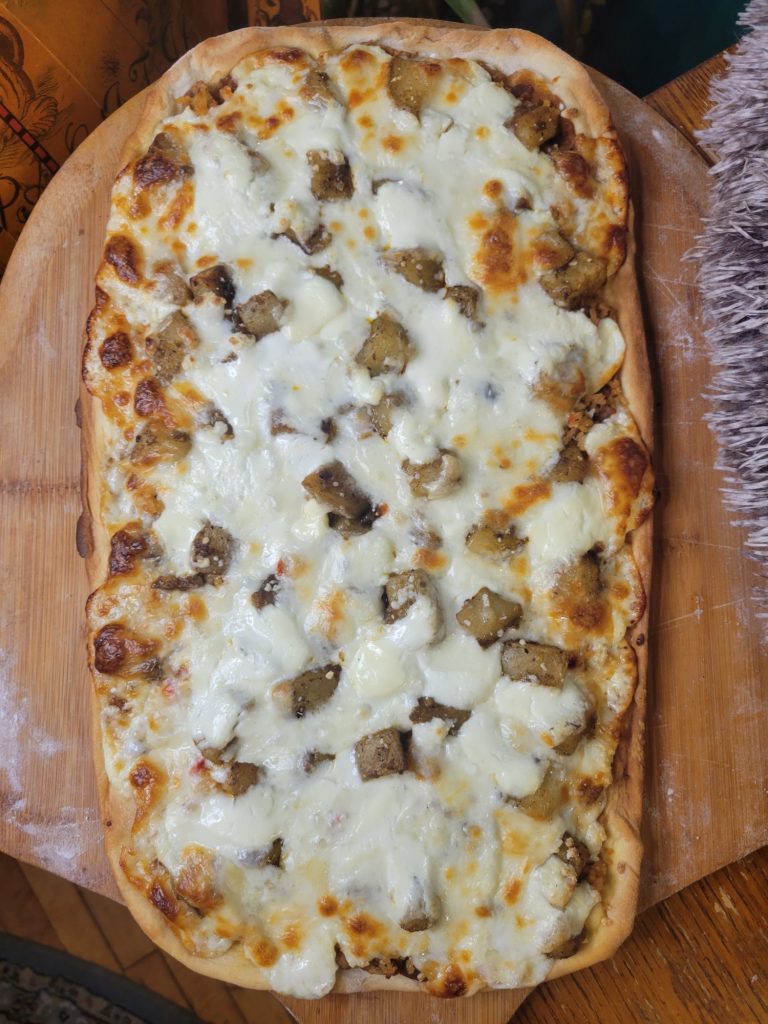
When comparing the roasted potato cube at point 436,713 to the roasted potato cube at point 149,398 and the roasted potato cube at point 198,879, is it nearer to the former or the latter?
the roasted potato cube at point 198,879

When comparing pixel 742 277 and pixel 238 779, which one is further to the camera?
pixel 742 277

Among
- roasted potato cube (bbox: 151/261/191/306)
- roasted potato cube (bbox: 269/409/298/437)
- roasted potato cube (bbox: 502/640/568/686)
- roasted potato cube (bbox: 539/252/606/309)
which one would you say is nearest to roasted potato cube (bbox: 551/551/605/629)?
roasted potato cube (bbox: 502/640/568/686)

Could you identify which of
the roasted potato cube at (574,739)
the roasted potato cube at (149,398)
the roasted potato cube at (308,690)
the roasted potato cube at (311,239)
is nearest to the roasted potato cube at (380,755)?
the roasted potato cube at (308,690)

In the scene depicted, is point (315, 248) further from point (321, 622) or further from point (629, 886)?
point (629, 886)

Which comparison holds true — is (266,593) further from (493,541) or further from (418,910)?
(418,910)

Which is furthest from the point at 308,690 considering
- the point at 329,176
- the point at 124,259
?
the point at 329,176

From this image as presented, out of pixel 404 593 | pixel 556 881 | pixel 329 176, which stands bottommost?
pixel 556 881
